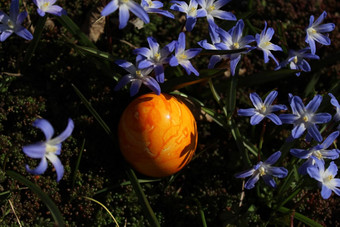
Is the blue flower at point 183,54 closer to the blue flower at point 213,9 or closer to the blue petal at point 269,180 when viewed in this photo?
the blue flower at point 213,9

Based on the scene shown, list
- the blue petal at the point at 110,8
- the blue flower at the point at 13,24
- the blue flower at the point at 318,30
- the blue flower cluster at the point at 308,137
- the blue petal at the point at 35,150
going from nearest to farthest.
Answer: the blue petal at the point at 35,150, the blue petal at the point at 110,8, the blue flower at the point at 13,24, the blue flower cluster at the point at 308,137, the blue flower at the point at 318,30

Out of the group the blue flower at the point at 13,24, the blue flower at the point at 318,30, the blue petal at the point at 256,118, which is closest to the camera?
the blue flower at the point at 13,24

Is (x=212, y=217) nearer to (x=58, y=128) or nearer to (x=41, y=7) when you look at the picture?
(x=58, y=128)

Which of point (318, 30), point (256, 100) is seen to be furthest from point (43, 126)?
point (318, 30)

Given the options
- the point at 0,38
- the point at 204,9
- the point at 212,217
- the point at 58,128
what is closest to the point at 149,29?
the point at 204,9

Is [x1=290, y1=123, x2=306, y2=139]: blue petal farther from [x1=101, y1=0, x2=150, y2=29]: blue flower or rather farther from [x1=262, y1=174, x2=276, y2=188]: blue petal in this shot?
[x1=101, y1=0, x2=150, y2=29]: blue flower

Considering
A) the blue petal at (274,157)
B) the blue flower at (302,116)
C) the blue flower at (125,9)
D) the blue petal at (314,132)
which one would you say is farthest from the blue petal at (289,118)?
the blue flower at (125,9)
